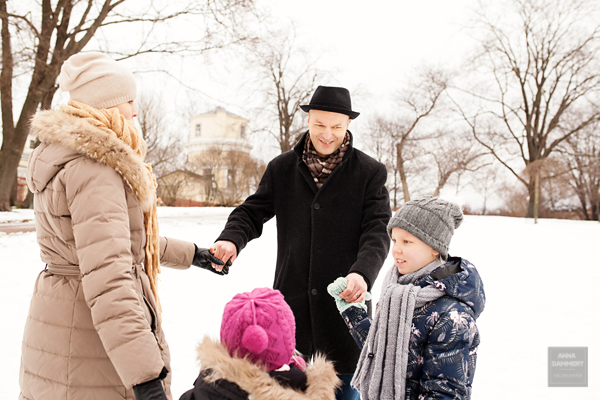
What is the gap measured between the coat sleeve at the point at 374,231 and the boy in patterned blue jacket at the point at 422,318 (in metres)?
0.11

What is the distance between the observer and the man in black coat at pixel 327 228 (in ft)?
7.82

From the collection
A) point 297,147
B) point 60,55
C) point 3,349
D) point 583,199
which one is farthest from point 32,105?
point 583,199

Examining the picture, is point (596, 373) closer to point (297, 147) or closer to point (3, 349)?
point (297, 147)

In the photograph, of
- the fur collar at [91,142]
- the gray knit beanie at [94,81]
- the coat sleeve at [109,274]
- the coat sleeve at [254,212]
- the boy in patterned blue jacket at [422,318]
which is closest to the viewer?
the coat sleeve at [109,274]

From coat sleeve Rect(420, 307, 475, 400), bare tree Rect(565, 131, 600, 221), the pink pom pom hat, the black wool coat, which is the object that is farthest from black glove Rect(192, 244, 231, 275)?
bare tree Rect(565, 131, 600, 221)

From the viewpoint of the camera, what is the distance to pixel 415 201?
212 cm

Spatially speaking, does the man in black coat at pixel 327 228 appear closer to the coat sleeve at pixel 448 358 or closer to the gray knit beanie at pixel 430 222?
the gray knit beanie at pixel 430 222

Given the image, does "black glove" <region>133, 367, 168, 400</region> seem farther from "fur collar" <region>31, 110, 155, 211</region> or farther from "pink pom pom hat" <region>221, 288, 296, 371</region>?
"fur collar" <region>31, 110, 155, 211</region>

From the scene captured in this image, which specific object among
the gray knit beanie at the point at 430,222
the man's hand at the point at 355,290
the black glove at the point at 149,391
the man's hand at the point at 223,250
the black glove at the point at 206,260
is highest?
the gray knit beanie at the point at 430,222

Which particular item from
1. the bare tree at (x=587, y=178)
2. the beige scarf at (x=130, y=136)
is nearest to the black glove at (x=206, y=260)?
the beige scarf at (x=130, y=136)

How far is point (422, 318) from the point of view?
1.86 meters

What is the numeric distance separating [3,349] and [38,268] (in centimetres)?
320

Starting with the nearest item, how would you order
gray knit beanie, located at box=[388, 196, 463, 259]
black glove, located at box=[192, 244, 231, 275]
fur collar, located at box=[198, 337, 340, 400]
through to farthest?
fur collar, located at box=[198, 337, 340, 400] < gray knit beanie, located at box=[388, 196, 463, 259] < black glove, located at box=[192, 244, 231, 275]

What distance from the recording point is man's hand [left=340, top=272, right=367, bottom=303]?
6.62 ft
